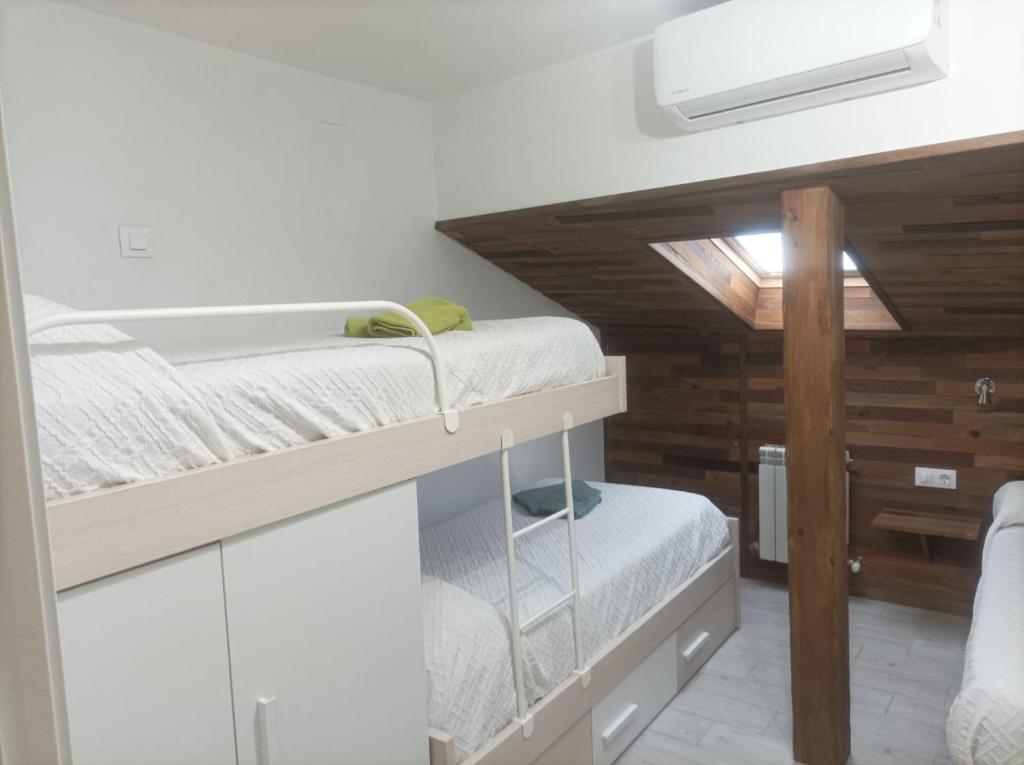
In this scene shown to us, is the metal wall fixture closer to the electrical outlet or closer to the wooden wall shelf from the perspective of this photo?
the electrical outlet

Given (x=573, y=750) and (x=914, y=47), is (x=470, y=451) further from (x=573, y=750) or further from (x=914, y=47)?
(x=914, y=47)

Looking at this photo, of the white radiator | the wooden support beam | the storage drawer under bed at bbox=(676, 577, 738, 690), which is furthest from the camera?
the white radiator

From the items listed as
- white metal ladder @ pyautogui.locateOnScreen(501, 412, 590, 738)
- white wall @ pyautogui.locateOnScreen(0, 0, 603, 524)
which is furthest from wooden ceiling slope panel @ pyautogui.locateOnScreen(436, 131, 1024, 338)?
white metal ladder @ pyautogui.locateOnScreen(501, 412, 590, 738)

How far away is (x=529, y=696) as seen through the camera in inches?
80.2

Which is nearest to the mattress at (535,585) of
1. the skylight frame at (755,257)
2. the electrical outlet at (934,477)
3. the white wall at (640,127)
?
the electrical outlet at (934,477)

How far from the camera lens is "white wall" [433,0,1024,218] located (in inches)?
71.7

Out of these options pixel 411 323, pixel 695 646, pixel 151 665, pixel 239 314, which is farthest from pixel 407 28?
pixel 695 646

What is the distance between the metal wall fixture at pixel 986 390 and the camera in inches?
123

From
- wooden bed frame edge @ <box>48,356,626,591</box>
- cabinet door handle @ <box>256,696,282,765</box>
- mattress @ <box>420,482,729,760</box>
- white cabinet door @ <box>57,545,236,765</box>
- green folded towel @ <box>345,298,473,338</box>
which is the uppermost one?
green folded towel @ <box>345,298,473,338</box>

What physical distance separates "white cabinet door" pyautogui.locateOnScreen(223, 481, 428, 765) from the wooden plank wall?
256cm

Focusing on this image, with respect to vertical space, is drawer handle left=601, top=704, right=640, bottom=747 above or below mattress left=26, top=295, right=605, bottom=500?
below

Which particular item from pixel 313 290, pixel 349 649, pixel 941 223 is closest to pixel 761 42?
pixel 941 223

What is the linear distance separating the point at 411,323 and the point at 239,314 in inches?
20.2

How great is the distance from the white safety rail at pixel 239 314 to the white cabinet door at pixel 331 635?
0.22 m
